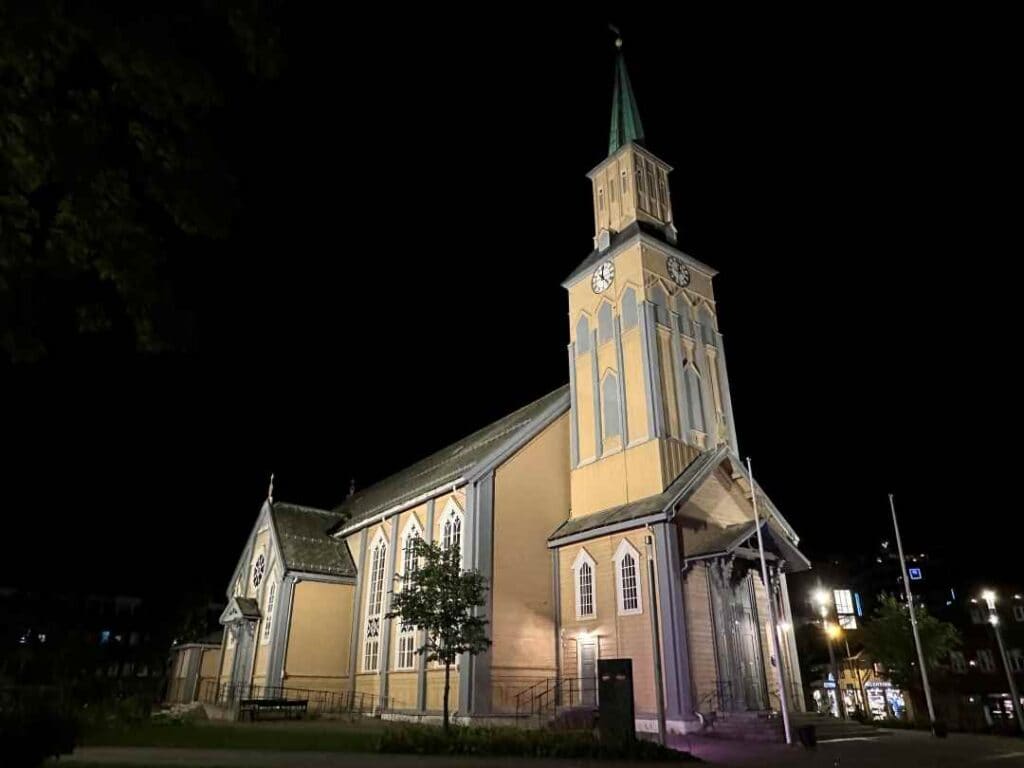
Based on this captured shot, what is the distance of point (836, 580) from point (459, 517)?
55528mm

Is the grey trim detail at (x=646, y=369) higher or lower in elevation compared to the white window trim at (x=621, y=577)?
higher

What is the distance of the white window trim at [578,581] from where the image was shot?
84.7 feet

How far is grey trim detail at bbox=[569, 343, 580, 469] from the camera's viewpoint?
101 feet

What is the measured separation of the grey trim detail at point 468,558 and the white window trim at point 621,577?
5.40 metres

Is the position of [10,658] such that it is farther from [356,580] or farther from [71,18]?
[71,18]

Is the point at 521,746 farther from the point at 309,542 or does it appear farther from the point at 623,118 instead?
Result: the point at 623,118

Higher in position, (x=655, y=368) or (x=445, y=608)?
(x=655, y=368)

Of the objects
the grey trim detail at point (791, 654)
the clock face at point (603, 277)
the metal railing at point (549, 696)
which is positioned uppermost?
the clock face at point (603, 277)

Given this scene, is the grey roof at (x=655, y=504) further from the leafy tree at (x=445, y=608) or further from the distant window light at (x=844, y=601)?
the distant window light at (x=844, y=601)

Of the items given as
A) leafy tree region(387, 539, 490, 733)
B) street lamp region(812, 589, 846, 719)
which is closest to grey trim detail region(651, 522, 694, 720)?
leafy tree region(387, 539, 490, 733)

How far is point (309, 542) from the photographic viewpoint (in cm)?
3541

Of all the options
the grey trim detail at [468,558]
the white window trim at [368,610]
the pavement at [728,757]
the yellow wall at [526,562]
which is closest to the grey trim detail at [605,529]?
the yellow wall at [526,562]

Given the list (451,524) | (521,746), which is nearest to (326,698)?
(451,524)

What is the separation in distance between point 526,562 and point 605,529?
3660mm
